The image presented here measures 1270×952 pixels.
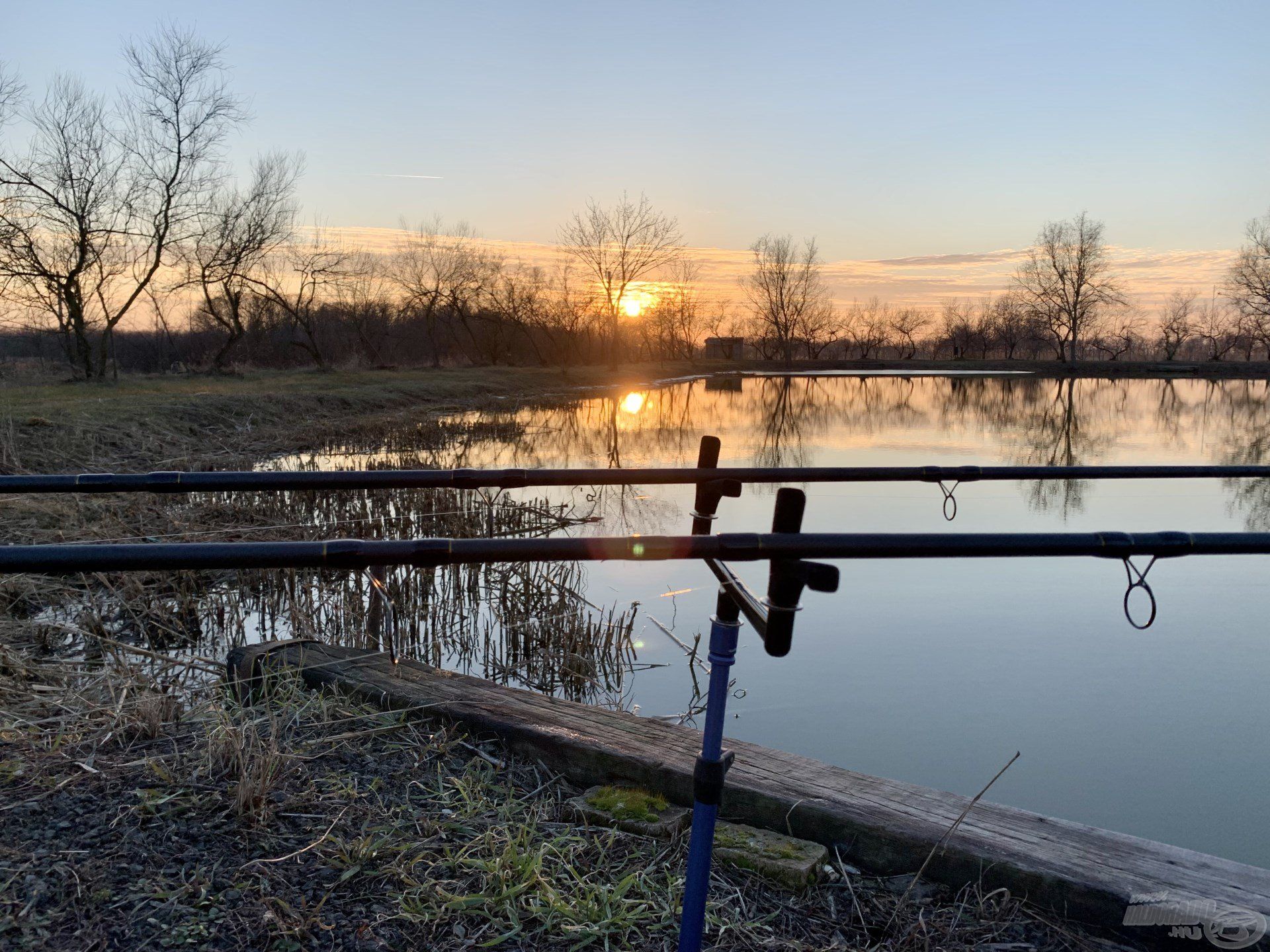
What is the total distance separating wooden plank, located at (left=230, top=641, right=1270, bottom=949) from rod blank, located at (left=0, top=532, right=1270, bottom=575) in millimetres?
964

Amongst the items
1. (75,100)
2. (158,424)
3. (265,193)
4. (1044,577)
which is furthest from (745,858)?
(265,193)

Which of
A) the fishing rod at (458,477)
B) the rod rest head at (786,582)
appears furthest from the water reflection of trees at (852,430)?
the rod rest head at (786,582)

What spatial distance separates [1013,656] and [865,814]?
14.4ft

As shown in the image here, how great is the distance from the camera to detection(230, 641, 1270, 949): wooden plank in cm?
222

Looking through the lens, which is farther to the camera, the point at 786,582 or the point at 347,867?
the point at 347,867

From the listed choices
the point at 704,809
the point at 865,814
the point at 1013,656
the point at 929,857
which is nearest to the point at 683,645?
the point at 1013,656

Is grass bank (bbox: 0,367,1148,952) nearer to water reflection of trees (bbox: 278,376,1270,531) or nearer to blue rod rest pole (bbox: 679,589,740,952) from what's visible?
blue rod rest pole (bbox: 679,589,740,952)

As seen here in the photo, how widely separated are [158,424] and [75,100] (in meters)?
12.5

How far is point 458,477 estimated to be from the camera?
2990 millimetres

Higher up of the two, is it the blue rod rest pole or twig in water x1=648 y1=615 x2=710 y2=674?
the blue rod rest pole

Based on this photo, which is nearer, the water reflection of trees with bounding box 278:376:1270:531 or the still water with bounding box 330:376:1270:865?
the still water with bounding box 330:376:1270:865

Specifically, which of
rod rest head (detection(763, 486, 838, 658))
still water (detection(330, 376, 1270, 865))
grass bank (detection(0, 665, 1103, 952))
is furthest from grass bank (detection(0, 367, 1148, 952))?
still water (detection(330, 376, 1270, 865))

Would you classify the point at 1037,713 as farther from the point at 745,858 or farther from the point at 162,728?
the point at 162,728

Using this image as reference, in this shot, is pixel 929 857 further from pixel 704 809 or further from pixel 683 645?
pixel 683 645
